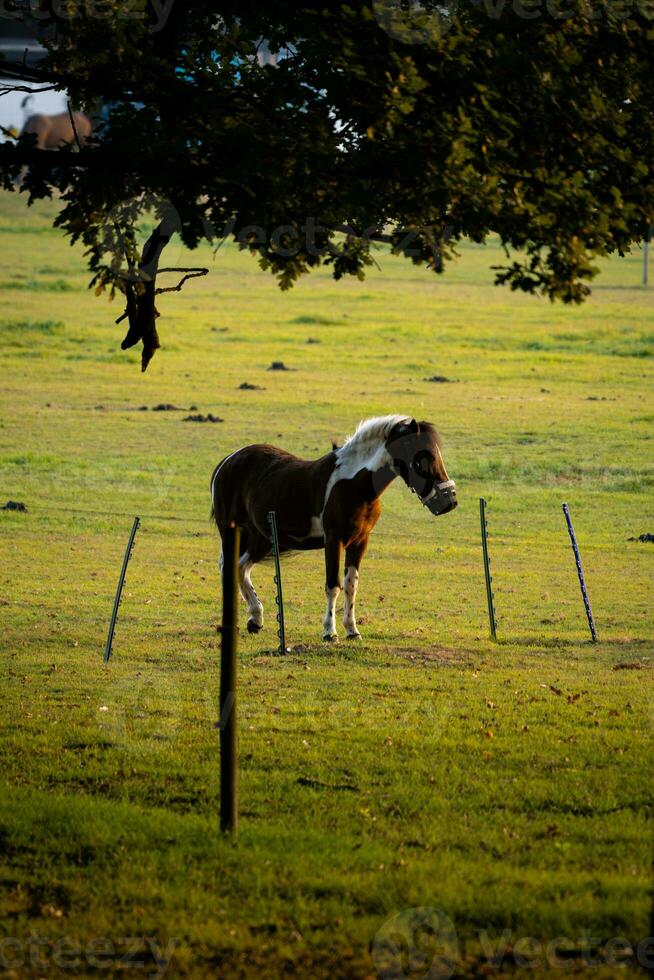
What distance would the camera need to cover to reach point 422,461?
15.9 m

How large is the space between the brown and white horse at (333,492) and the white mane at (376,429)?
0.04ft

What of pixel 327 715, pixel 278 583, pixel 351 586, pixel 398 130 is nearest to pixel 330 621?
pixel 351 586

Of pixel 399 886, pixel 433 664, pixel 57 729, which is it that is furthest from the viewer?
pixel 433 664

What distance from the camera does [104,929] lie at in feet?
22.2

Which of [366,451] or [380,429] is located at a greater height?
[380,429]

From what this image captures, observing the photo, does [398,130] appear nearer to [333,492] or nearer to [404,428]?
[404,428]

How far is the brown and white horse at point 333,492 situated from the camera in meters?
15.9

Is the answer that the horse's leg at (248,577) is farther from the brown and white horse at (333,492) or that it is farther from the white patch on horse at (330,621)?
the white patch on horse at (330,621)

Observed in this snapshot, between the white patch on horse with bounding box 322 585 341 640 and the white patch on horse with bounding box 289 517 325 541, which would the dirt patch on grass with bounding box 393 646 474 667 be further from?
the white patch on horse with bounding box 289 517 325 541

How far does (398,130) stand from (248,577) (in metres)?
8.53

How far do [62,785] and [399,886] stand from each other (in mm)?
3302

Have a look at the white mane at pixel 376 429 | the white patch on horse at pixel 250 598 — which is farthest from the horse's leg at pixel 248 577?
the white mane at pixel 376 429

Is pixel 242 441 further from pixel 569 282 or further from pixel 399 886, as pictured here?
pixel 399 886

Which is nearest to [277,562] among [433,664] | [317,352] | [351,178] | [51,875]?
[433,664]
